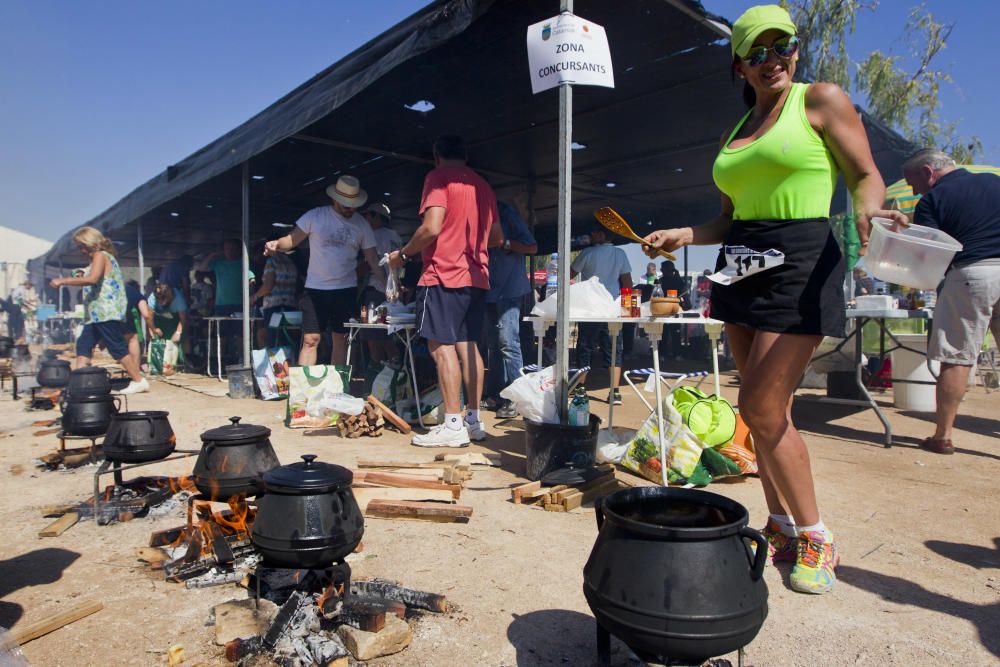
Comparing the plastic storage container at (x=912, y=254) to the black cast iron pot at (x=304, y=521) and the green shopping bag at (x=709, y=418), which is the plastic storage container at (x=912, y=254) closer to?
the green shopping bag at (x=709, y=418)

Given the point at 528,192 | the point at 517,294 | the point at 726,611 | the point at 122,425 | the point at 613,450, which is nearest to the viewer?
the point at 726,611

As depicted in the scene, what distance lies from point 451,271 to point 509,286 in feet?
4.85

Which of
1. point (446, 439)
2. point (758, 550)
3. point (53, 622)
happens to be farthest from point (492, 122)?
point (758, 550)

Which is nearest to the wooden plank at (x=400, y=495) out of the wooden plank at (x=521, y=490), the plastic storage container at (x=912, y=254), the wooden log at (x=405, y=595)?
the wooden plank at (x=521, y=490)

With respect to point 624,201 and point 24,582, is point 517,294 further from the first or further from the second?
point 624,201

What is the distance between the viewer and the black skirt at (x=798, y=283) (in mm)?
2191

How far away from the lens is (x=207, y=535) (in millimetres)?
2518

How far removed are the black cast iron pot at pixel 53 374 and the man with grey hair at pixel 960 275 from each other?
8.73 m

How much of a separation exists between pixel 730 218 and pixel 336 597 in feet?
7.10

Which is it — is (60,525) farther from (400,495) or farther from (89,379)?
(89,379)

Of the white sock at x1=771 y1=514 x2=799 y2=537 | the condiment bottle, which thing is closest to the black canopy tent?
the condiment bottle

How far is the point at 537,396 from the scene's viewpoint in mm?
3861

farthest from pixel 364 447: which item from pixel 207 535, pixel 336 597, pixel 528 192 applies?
pixel 528 192

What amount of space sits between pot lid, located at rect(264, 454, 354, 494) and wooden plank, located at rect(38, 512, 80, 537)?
1610 mm
